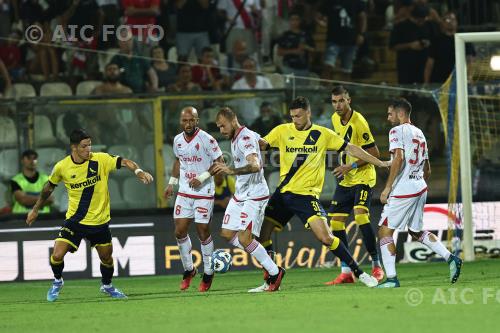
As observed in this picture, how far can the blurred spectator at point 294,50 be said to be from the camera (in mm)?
19797

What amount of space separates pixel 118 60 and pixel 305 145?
7269 mm

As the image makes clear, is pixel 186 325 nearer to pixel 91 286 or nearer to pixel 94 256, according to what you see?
pixel 91 286

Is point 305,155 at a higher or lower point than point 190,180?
higher

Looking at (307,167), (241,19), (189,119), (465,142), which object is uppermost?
(241,19)

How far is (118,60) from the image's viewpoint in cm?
1908

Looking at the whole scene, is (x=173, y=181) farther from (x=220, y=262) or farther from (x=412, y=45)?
(x=412, y=45)

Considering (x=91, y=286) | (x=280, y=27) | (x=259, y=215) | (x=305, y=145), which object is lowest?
(x=91, y=286)

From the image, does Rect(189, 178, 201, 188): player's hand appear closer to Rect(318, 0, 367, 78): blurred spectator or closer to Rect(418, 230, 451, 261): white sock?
Rect(418, 230, 451, 261): white sock

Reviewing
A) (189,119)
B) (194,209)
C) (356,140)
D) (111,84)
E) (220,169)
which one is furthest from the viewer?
(111,84)

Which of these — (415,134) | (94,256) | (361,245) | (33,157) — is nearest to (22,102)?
(33,157)

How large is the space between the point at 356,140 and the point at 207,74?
5921mm

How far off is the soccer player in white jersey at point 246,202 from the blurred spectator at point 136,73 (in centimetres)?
643

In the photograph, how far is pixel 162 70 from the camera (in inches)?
749

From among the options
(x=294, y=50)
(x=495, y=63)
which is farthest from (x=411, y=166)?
(x=294, y=50)
